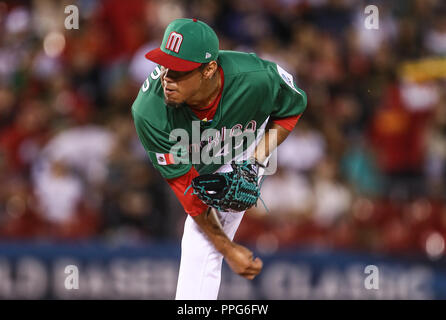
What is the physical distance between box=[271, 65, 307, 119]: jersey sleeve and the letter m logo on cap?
2.39 ft

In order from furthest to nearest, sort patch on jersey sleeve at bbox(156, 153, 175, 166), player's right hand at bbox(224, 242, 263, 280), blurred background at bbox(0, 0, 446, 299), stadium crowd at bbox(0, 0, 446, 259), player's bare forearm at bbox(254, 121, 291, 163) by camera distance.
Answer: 1. stadium crowd at bbox(0, 0, 446, 259)
2. blurred background at bbox(0, 0, 446, 299)
3. player's bare forearm at bbox(254, 121, 291, 163)
4. player's right hand at bbox(224, 242, 263, 280)
5. patch on jersey sleeve at bbox(156, 153, 175, 166)

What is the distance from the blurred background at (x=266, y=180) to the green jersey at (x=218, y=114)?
3.63 meters

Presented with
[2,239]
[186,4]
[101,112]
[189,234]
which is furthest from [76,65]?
[189,234]

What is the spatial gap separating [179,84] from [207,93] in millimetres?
243

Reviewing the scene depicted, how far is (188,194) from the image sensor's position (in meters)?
4.68

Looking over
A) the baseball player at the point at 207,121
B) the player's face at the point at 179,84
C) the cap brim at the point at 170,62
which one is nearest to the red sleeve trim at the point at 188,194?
the baseball player at the point at 207,121

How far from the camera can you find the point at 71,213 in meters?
8.60

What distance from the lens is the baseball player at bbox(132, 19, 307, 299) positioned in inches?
173

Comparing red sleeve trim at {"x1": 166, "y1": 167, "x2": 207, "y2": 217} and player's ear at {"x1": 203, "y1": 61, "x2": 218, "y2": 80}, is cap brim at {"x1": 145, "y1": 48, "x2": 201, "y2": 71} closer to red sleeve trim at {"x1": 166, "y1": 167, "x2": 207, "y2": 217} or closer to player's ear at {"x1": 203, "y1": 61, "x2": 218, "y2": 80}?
player's ear at {"x1": 203, "y1": 61, "x2": 218, "y2": 80}

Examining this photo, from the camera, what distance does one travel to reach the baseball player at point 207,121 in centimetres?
438

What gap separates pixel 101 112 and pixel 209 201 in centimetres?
499

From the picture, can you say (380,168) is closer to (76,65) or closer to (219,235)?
(76,65)

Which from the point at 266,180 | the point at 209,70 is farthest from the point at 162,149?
the point at 266,180

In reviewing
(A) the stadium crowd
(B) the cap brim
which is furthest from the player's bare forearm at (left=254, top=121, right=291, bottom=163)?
(A) the stadium crowd
